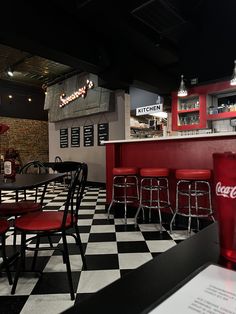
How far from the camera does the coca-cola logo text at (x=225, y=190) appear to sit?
436 mm

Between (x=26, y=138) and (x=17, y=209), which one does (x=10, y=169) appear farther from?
(x=26, y=138)

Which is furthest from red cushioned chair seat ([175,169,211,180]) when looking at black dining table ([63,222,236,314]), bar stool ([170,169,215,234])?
black dining table ([63,222,236,314])

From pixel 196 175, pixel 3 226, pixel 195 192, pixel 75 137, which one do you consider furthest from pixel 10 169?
pixel 75 137

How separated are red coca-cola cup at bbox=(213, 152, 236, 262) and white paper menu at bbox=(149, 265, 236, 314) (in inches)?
2.3

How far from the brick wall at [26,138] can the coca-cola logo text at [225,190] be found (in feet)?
35.9

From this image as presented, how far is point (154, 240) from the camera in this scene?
295cm

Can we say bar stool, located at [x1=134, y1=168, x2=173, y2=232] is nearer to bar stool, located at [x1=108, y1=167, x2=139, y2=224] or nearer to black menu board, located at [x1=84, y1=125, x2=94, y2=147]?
bar stool, located at [x1=108, y1=167, x2=139, y2=224]

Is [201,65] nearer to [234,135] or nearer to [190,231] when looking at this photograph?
[234,135]

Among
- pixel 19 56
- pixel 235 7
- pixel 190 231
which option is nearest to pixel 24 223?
pixel 190 231

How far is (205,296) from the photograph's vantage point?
1.14 ft

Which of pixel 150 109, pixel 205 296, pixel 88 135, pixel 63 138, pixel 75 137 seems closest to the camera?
pixel 205 296

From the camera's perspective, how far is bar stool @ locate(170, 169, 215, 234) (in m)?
3.03

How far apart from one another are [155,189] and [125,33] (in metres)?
3.09

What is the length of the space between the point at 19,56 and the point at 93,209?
533 centimetres
